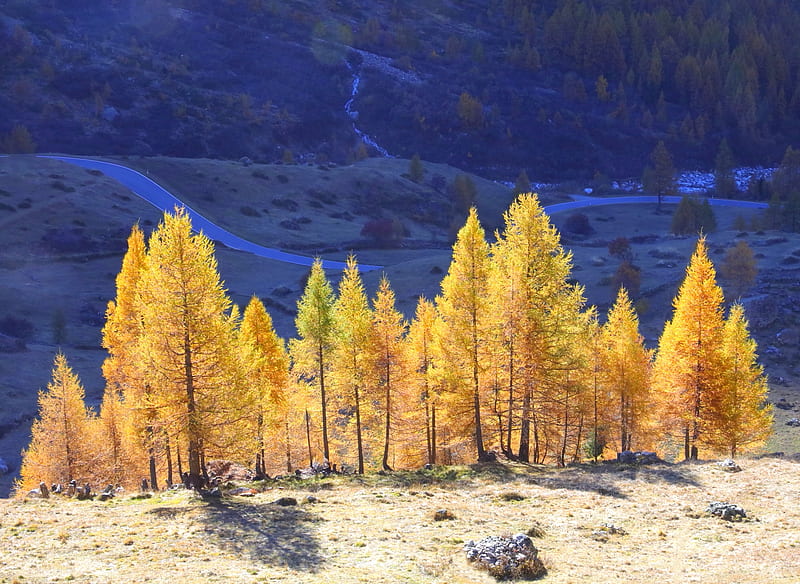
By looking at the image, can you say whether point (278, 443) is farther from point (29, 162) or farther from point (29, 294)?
point (29, 162)

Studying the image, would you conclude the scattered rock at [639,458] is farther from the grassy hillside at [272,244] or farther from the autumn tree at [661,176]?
the autumn tree at [661,176]

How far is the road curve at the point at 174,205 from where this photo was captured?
321 ft

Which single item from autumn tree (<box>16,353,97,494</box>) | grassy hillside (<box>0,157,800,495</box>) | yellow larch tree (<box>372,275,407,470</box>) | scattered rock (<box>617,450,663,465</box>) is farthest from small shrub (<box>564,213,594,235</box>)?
autumn tree (<box>16,353,97,494</box>)

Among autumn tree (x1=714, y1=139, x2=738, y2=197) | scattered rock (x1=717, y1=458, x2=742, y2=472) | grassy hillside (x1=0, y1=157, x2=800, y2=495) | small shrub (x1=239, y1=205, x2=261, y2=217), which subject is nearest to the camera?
scattered rock (x1=717, y1=458, x2=742, y2=472)

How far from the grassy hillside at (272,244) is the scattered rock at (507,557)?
37041 mm

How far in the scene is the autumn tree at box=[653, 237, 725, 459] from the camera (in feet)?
116

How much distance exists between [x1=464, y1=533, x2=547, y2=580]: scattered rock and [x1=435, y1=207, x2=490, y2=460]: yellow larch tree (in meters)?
13.0

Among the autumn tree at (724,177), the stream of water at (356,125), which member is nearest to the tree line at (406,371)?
the autumn tree at (724,177)

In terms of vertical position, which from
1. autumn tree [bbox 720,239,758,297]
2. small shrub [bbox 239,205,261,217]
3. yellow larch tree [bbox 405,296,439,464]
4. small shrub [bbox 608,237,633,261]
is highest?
small shrub [bbox 239,205,261,217]

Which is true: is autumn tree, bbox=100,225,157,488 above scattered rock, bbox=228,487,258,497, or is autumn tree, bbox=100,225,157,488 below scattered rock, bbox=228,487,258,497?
above

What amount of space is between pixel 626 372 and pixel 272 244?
236 feet

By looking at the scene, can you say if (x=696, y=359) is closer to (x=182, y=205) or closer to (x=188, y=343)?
(x=188, y=343)

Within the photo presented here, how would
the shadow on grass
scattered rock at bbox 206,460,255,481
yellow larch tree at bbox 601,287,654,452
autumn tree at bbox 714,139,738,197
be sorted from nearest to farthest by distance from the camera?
the shadow on grass
scattered rock at bbox 206,460,255,481
yellow larch tree at bbox 601,287,654,452
autumn tree at bbox 714,139,738,197

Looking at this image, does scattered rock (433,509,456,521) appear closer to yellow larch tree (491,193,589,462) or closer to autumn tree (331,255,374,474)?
yellow larch tree (491,193,589,462)
